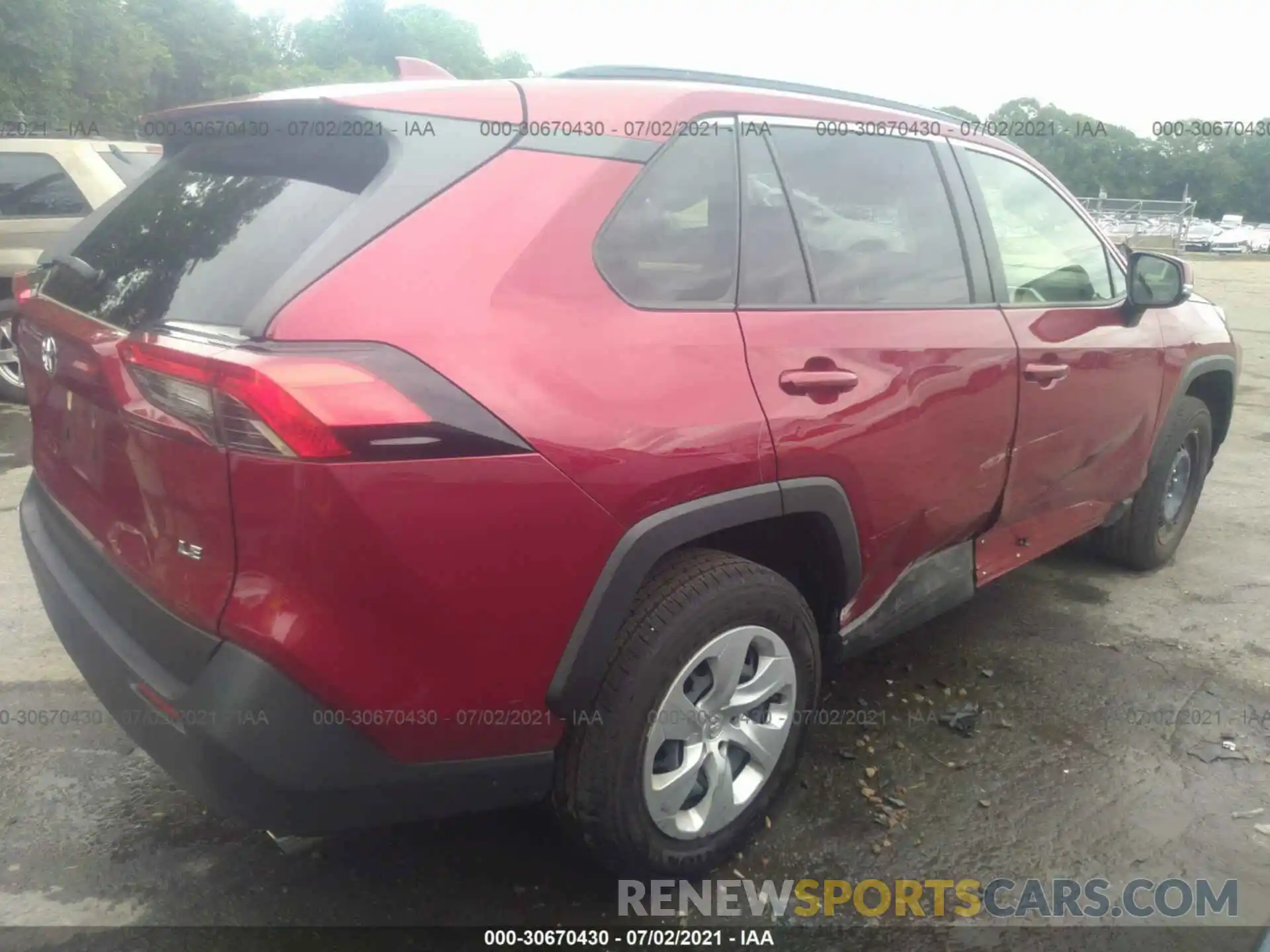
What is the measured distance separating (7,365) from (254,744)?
6.32 metres

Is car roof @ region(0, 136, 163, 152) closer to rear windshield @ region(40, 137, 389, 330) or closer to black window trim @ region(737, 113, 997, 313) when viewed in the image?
rear windshield @ region(40, 137, 389, 330)

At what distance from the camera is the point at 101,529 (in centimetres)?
208

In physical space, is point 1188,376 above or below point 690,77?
below

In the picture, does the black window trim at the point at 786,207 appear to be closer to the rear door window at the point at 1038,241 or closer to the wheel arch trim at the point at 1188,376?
the rear door window at the point at 1038,241

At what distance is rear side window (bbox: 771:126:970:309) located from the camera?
8.00 feet

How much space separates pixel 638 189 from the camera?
2.07 m

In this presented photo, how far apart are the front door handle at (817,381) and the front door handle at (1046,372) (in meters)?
0.87

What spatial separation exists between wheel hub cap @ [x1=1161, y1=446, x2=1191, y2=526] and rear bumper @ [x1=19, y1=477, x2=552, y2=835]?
3.41 m

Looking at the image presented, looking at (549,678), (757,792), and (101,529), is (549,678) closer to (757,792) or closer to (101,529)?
(757,792)

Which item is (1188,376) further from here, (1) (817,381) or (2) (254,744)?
(2) (254,744)

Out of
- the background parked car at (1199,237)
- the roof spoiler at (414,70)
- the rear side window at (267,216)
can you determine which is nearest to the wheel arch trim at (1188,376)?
the roof spoiler at (414,70)

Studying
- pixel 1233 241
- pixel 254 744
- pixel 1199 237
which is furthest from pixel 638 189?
pixel 1233 241

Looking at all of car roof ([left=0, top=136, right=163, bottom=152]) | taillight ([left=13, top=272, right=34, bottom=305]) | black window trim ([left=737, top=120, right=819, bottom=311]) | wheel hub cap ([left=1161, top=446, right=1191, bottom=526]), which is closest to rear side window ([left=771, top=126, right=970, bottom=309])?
black window trim ([left=737, top=120, right=819, bottom=311])

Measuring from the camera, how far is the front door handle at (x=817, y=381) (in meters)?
2.21
